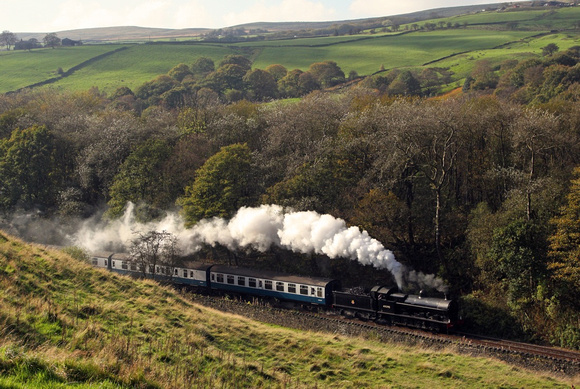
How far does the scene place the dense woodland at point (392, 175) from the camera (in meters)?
30.4

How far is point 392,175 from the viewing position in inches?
1527

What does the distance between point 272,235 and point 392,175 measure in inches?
429

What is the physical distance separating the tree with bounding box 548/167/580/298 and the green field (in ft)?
208

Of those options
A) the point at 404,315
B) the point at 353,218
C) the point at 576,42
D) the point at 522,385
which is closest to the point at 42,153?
the point at 353,218

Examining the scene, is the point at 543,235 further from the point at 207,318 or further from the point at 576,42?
the point at 576,42

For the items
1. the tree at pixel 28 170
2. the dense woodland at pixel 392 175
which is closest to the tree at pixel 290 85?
the dense woodland at pixel 392 175

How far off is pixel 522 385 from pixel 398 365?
493cm

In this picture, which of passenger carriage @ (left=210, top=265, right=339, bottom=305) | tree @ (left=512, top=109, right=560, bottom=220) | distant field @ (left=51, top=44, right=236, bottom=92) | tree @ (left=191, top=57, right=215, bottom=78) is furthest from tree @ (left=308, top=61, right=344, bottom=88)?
passenger carriage @ (left=210, top=265, right=339, bottom=305)

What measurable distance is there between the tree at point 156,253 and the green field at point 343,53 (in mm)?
67151

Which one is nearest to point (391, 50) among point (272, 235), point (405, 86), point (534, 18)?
point (405, 86)

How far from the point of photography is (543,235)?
30484 mm

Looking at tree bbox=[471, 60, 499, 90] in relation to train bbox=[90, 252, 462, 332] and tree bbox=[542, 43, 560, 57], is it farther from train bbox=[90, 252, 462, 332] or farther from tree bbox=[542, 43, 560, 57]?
train bbox=[90, 252, 462, 332]

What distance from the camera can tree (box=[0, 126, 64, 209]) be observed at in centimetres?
5331

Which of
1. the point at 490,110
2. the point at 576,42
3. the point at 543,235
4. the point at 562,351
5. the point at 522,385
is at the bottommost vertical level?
the point at 562,351
